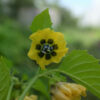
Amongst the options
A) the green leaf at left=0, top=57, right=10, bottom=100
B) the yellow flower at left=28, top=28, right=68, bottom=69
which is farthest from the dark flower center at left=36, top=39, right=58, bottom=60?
the green leaf at left=0, top=57, right=10, bottom=100

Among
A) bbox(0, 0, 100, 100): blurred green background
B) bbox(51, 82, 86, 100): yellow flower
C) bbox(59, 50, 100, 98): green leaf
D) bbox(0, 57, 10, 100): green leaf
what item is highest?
bbox(0, 0, 100, 100): blurred green background

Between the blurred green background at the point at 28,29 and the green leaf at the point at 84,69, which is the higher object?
the blurred green background at the point at 28,29

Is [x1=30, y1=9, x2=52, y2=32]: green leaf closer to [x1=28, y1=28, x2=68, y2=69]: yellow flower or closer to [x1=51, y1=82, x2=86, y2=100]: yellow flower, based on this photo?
[x1=28, y1=28, x2=68, y2=69]: yellow flower

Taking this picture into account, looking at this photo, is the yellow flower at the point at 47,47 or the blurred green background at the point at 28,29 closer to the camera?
the yellow flower at the point at 47,47

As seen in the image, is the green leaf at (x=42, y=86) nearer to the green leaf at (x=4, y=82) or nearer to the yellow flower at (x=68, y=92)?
the yellow flower at (x=68, y=92)

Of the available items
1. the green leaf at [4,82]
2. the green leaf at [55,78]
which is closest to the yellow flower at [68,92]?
the green leaf at [55,78]

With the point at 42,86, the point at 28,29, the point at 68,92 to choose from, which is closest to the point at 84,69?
the point at 68,92
